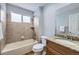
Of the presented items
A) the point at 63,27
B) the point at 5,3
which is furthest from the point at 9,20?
the point at 63,27

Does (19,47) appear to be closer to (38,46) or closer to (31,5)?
(38,46)

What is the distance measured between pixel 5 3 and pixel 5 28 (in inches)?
17.8

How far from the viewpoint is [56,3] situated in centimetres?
138

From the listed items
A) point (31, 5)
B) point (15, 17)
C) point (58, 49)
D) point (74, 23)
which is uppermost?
point (31, 5)

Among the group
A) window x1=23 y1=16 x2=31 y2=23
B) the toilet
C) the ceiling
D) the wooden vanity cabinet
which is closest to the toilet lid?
the toilet

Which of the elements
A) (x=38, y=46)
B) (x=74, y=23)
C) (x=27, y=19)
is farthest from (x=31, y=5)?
(x=74, y=23)

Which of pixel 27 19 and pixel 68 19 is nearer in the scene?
pixel 27 19

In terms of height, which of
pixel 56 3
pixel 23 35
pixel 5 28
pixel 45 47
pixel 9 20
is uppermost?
pixel 56 3

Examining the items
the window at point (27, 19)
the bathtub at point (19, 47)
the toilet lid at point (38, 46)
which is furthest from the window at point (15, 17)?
the toilet lid at point (38, 46)

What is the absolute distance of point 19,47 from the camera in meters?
1.43

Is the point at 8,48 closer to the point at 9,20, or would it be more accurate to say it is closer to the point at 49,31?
the point at 9,20

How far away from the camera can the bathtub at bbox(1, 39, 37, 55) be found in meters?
1.32

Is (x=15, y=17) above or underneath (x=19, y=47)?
above

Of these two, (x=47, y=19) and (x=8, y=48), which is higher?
(x=47, y=19)
